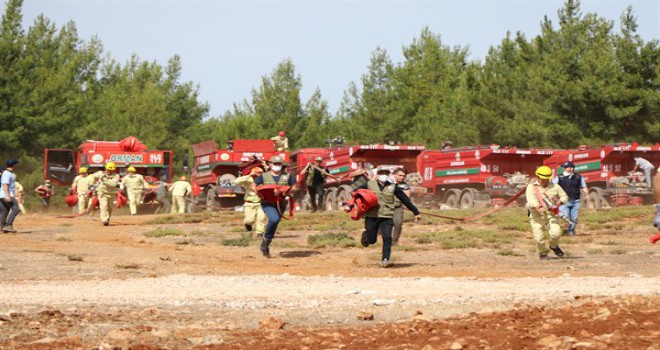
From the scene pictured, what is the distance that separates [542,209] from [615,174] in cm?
2036

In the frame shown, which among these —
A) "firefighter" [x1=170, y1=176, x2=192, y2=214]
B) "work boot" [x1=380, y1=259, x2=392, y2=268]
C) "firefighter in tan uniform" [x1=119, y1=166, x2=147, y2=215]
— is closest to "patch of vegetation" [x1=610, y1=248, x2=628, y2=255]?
"work boot" [x1=380, y1=259, x2=392, y2=268]

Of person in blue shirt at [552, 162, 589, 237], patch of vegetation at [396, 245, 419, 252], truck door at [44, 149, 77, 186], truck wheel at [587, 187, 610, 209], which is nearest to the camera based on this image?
patch of vegetation at [396, 245, 419, 252]

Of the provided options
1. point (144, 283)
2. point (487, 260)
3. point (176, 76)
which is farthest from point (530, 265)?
point (176, 76)

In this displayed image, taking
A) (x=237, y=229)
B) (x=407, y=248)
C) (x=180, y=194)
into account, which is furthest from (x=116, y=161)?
(x=407, y=248)

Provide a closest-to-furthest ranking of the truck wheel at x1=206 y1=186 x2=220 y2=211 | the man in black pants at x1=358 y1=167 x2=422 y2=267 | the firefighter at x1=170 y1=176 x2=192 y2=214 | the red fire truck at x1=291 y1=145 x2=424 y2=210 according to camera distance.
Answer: the man in black pants at x1=358 y1=167 x2=422 y2=267, the firefighter at x1=170 y1=176 x2=192 y2=214, the red fire truck at x1=291 y1=145 x2=424 y2=210, the truck wheel at x1=206 y1=186 x2=220 y2=211

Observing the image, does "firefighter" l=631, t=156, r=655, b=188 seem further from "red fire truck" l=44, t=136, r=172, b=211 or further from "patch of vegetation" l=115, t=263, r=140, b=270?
"patch of vegetation" l=115, t=263, r=140, b=270

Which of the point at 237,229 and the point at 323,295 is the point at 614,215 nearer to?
the point at 237,229

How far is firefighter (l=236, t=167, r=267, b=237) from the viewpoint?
23.0 metres

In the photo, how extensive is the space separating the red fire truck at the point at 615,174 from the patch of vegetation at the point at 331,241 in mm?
14482

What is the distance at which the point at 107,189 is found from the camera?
31812 mm

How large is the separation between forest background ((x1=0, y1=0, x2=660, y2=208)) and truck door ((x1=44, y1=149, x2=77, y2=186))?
10798mm

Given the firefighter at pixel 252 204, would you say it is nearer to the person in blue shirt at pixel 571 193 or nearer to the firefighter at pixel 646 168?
the person in blue shirt at pixel 571 193

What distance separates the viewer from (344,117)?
238ft

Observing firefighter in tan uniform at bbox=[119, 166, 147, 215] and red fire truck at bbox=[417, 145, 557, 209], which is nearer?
firefighter in tan uniform at bbox=[119, 166, 147, 215]
